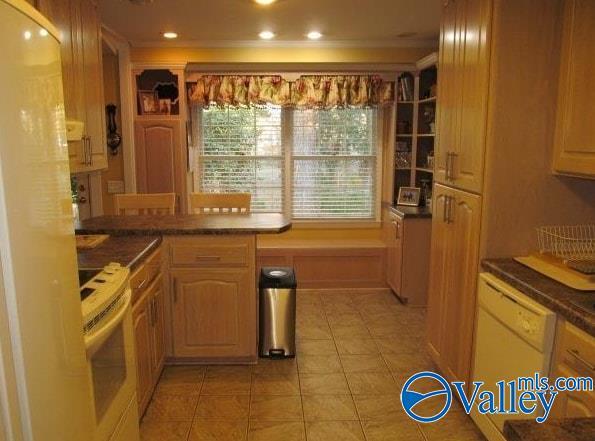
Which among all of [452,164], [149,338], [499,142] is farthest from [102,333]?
[452,164]

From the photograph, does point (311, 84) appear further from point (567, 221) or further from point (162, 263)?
point (567, 221)

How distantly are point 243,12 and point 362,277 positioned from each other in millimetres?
2661

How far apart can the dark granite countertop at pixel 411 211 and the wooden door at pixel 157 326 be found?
2246 millimetres

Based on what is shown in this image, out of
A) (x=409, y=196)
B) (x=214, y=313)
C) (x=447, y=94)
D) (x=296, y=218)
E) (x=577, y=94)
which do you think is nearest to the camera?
(x=577, y=94)

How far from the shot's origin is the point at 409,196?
180 inches

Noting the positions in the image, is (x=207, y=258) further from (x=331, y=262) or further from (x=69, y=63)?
(x=331, y=262)

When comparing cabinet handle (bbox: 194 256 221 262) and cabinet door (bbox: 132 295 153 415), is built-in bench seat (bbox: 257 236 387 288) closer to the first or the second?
cabinet handle (bbox: 194 256 221 262)

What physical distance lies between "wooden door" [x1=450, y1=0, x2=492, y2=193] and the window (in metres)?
2.50

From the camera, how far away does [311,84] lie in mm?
4645

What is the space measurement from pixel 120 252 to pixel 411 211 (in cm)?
267

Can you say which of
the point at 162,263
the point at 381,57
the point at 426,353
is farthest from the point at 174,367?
the point at 381,57

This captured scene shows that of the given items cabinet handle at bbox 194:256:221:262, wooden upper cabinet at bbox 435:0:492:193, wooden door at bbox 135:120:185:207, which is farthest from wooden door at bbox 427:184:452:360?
wooden door at bbox 135:120:185:207

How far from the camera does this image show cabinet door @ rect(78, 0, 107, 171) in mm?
2496

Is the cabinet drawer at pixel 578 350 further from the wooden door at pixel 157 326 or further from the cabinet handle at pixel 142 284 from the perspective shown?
the wooden door at pixel 157 326
